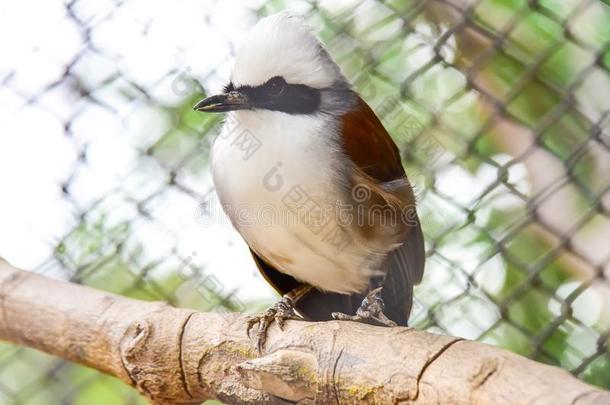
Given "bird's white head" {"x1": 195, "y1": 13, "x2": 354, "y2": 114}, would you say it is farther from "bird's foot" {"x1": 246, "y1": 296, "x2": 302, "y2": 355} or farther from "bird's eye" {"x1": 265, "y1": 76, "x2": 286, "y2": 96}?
"bird's foot" {"x1": 246, "y1": 296, "x2": 302, "y2": 355}

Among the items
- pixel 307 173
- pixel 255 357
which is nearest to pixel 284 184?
pixel 307 173

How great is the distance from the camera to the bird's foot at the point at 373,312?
1.25 meters

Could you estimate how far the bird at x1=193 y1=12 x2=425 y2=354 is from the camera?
1199 millimetres

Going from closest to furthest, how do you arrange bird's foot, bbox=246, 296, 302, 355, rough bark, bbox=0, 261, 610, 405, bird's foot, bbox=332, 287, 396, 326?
rough bark, bbox=0, 261, 610, 405 < bird's foot, bbox=246, 296, 302, 355 < bird's foot, bbox=332, 287, 396, 326

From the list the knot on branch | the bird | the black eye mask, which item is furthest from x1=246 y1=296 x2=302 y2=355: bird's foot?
the black eye mask

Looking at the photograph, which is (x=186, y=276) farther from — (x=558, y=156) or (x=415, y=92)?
(x=558, y=156)

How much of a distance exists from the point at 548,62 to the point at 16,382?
1405 millimetres

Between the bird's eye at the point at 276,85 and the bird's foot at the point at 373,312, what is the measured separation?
1.16 feet

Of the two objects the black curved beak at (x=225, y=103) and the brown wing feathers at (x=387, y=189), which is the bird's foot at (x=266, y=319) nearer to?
the brown wing feathers at (x=387, y=189)

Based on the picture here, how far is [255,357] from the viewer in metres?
1.13

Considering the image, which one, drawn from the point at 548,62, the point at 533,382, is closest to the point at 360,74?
the point at 548,62

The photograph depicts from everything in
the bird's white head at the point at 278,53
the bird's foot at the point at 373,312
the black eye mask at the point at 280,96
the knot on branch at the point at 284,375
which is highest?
the bird's white head at the point at 278,53

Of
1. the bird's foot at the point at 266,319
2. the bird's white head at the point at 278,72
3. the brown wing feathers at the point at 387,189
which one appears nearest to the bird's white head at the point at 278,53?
the bird's white head at the point at 278,72

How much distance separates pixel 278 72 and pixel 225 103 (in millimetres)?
100
